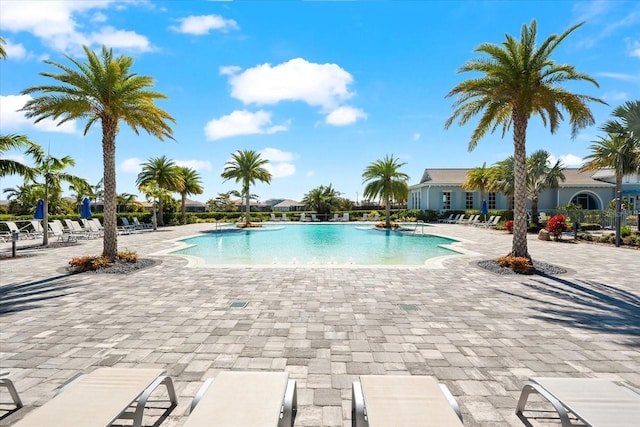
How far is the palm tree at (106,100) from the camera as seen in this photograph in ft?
35.3

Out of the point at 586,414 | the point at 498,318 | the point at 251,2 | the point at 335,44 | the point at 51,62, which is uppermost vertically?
the point at 335,44

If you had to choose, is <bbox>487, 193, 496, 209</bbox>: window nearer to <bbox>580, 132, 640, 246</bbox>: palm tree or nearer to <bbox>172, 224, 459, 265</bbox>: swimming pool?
<bbox>580, 132, 640, 246</bbox>: palm tree

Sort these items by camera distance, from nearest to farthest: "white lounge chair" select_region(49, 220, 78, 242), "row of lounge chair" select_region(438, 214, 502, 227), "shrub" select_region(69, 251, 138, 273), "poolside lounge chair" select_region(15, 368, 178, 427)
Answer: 1. "poolside lounge chair" select_region(15, 368, 178, 427)
2. "shrub" select_region(69, 251, 138, 273)
3. "white lounge chair" select_region(49, 220, 78, 242)
4. "row of lounge chair" select_region(438, 214, 502, 227)

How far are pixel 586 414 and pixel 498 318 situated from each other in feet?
12.0

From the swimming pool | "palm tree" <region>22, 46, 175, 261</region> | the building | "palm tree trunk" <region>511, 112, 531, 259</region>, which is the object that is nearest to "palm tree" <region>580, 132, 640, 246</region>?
"palm tree trunk" <region>511, 112, 531, 259</region>

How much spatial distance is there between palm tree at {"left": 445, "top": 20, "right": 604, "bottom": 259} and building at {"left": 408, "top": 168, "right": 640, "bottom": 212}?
25.7m

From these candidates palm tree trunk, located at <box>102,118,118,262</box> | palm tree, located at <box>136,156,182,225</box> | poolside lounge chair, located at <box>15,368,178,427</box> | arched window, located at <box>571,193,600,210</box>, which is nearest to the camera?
poolside lounge chair, located at <box>15,368,178,427</box>

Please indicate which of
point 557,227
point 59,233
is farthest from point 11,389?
point 557,227

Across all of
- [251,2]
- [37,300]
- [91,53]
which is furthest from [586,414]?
[91,53]

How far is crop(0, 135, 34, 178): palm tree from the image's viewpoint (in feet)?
39.9

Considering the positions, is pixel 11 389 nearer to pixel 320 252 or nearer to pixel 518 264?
pixel 518 264

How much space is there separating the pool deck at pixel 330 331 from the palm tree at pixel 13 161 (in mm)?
5813

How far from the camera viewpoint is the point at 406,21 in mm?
12883

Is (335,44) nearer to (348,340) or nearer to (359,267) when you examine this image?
(359,267)
